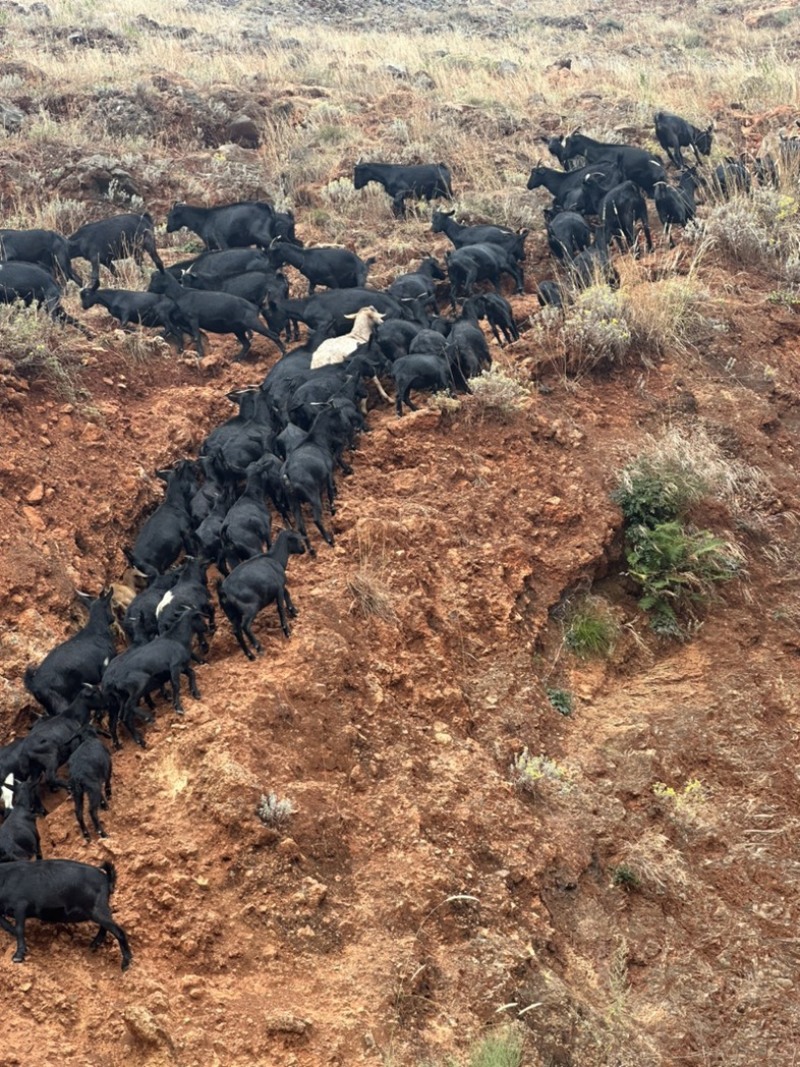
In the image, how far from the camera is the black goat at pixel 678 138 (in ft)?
58.5

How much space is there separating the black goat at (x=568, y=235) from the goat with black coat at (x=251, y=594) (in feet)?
25.6

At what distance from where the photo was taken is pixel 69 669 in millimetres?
7934

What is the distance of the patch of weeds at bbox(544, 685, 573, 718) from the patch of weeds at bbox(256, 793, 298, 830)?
286cm

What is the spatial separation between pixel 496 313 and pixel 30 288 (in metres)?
5.11

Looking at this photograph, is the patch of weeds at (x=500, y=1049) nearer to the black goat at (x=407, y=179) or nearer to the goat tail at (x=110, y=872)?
the goat tail at (x=110, y=872)

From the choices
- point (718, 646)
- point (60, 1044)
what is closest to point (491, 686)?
point (718, 646)

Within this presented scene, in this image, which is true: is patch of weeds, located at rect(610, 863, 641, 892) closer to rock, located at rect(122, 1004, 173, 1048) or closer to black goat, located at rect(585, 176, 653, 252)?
rock, located at rect(122, 1004, 173, 1048)

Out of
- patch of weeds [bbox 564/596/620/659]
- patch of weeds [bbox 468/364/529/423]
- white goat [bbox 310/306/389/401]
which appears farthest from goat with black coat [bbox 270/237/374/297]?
patch of weeds [bbox 564/596/620/659]

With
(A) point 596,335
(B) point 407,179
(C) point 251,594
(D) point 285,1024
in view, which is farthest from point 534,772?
(B) point 407,179

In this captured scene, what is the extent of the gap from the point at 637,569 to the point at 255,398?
13.1 feet

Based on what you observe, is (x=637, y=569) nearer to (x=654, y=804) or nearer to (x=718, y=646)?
(x=718, y=646)

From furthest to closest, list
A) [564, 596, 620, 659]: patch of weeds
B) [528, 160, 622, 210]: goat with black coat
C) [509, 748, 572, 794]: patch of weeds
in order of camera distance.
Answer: [528, 160, 622, 210]: goat with black coat, [564, 596, 620, 659]: patch of weeds, [509, 748, 572, 794]: patch of weeds

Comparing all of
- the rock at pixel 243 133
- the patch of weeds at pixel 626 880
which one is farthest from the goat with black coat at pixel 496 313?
the rock at pixel 243 133

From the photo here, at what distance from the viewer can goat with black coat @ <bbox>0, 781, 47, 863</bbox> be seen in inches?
257
